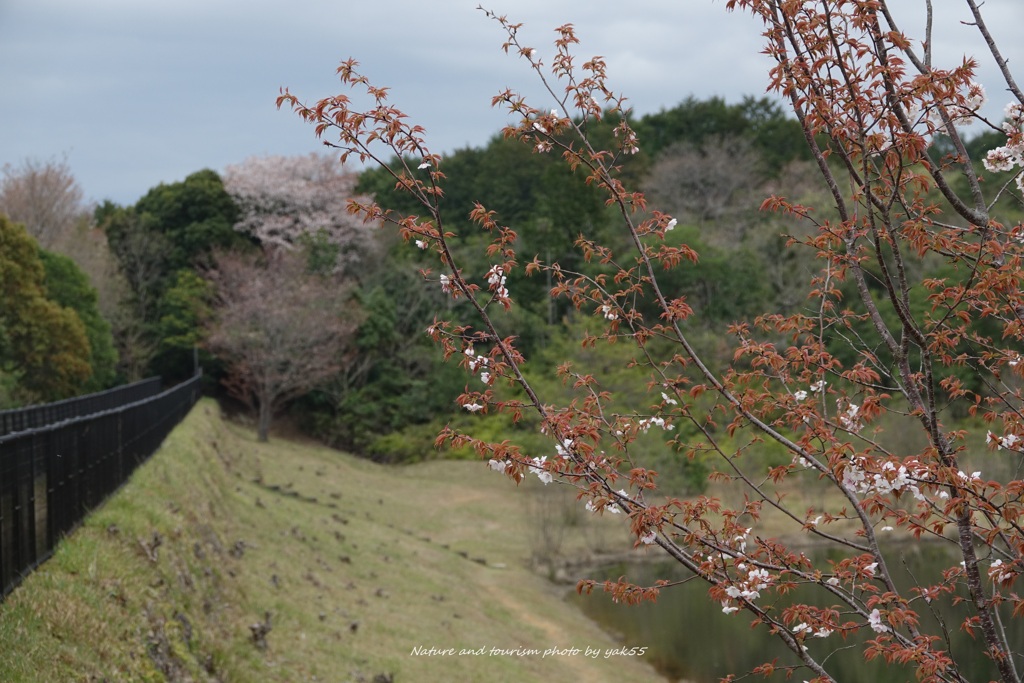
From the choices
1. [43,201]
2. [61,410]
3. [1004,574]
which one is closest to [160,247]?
[43,201]

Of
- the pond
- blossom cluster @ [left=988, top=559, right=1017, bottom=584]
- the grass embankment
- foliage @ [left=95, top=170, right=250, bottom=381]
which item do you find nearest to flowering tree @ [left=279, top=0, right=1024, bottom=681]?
blossom cluster @ [left=988, top=559, right=1017, bottom=584]

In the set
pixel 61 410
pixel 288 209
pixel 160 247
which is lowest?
pixel 61 410

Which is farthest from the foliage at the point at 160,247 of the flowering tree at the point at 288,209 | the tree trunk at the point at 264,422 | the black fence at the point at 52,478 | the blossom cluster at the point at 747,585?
the blossom cluster at the point at 747,585

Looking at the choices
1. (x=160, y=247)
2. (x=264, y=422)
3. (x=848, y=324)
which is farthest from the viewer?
(x=160, y=247)

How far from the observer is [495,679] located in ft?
34.1

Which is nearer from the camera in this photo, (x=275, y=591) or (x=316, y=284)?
(x=275, y=591)

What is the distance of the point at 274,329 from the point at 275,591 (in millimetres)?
20287

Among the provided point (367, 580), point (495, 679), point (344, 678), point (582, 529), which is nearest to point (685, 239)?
point (582, 529)

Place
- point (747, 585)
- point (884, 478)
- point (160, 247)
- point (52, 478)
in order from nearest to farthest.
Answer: point (884, 478) → point (747, 585) → point (52, 478) → point (160, 247)

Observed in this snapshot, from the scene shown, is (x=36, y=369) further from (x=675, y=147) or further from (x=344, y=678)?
(x=675, y=147)

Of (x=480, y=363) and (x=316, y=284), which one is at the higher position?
(x=316, y=284)

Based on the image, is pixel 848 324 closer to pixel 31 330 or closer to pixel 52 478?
pixel 52 478

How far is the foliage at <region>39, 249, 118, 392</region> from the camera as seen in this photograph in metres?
Result: 22.8

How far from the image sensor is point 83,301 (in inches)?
918
